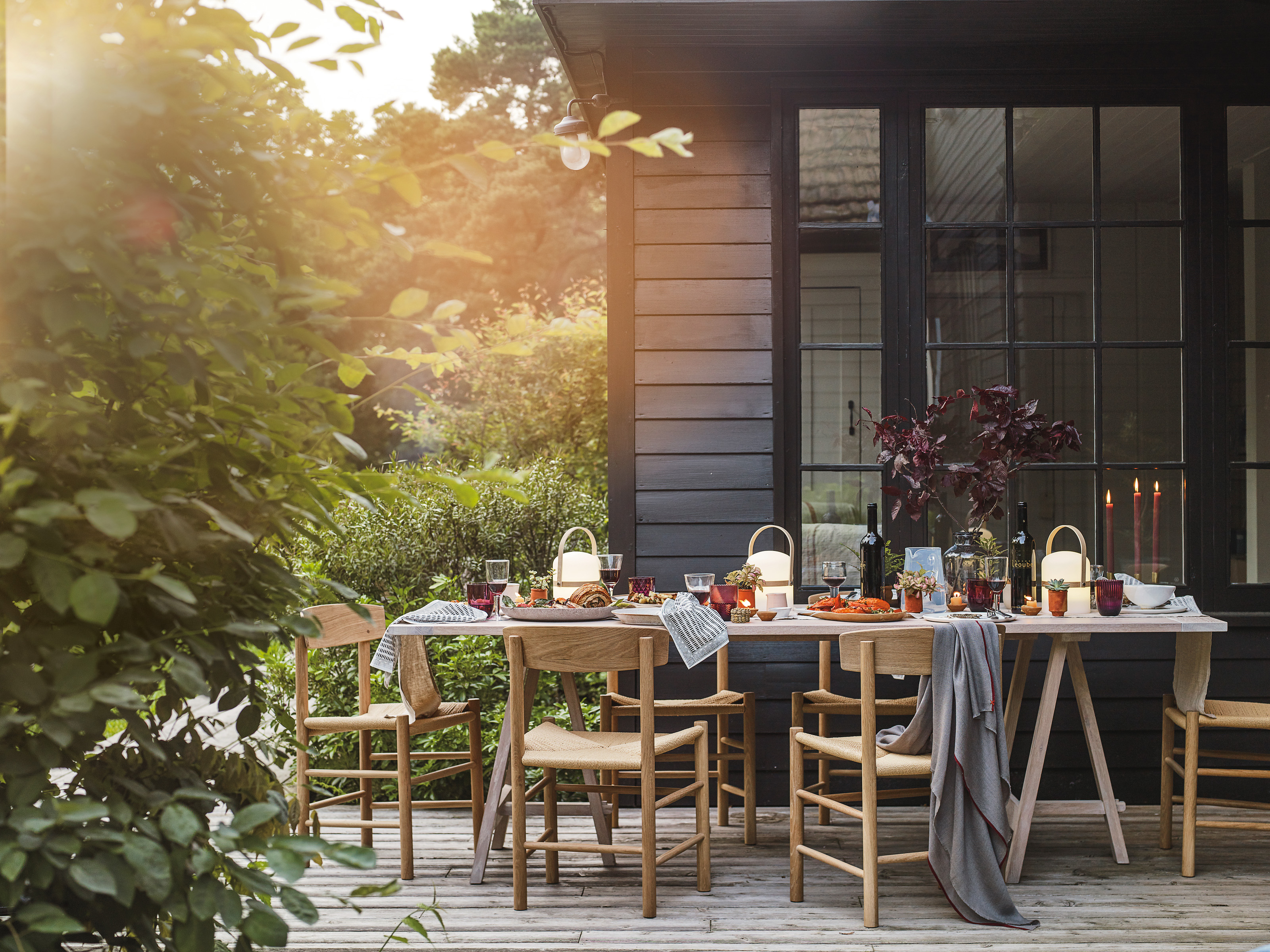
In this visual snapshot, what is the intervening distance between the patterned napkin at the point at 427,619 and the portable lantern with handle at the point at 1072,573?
1.91 meters

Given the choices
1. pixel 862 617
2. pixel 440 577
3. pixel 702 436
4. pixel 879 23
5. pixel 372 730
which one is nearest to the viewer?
pixel 862 617

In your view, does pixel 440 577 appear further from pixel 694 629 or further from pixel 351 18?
pixel 351 18

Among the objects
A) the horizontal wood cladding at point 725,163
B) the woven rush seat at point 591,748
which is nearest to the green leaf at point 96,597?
the woven rush seat at point 591,748

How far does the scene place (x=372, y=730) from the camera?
3.55 metres

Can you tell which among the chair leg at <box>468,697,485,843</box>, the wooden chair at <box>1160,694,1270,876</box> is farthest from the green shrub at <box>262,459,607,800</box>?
the wooden chair at <box>1160,694,1270,876</box>

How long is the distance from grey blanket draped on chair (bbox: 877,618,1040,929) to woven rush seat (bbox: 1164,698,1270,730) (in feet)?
2.96

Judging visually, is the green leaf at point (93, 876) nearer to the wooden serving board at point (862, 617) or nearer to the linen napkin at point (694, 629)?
the linen napkin at point (694, 629)

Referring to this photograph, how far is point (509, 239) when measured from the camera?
14.3m

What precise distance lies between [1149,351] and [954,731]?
230 cm

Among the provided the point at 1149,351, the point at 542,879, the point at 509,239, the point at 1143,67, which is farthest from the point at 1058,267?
the point at 509,239

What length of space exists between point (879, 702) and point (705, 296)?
1.79 meters

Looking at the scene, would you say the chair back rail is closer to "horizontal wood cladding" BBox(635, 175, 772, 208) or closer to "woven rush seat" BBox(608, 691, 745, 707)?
"woven rush seat" BBox(608, 691, 745, 707)

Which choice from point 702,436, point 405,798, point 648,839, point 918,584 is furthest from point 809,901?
point 702,436

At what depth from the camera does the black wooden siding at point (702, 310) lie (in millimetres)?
4207
